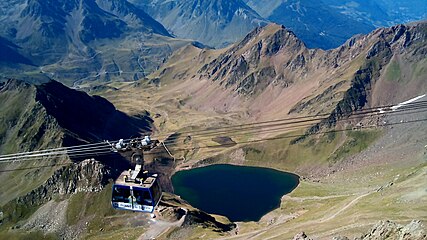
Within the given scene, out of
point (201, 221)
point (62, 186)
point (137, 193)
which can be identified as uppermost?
point (137, 193)

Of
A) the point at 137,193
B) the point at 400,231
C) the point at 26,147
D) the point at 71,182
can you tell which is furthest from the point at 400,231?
the point at 26,147

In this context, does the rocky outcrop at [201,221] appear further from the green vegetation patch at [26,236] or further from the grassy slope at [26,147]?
the grassy slope at [26,147]

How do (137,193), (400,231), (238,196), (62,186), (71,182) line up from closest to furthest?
(137,193) < (400,231) < (62,186) < (71,182) < (238,196)

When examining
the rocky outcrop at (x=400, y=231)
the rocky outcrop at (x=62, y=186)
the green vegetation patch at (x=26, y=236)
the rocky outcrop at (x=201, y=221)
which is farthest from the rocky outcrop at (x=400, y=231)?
the rocky outcrop at (x=62, y=186)

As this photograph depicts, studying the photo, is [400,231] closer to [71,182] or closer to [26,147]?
[71,182]

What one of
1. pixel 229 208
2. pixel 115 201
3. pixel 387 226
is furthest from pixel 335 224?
pixel 229 208

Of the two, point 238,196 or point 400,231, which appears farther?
point 238,196

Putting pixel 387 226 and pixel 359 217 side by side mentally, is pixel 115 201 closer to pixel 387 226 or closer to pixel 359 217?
pixel 387 226

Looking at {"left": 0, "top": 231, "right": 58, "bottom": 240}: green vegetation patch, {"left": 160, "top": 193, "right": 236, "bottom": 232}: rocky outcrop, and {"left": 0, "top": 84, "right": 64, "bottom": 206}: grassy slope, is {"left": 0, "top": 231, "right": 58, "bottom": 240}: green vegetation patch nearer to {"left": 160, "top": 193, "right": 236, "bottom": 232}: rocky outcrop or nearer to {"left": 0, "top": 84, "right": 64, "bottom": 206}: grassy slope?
{"left": 0, "top": 84, "right": 64, "bottom": 206}: grassy slope

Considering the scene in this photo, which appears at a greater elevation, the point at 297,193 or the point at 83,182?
the point at 297,193
